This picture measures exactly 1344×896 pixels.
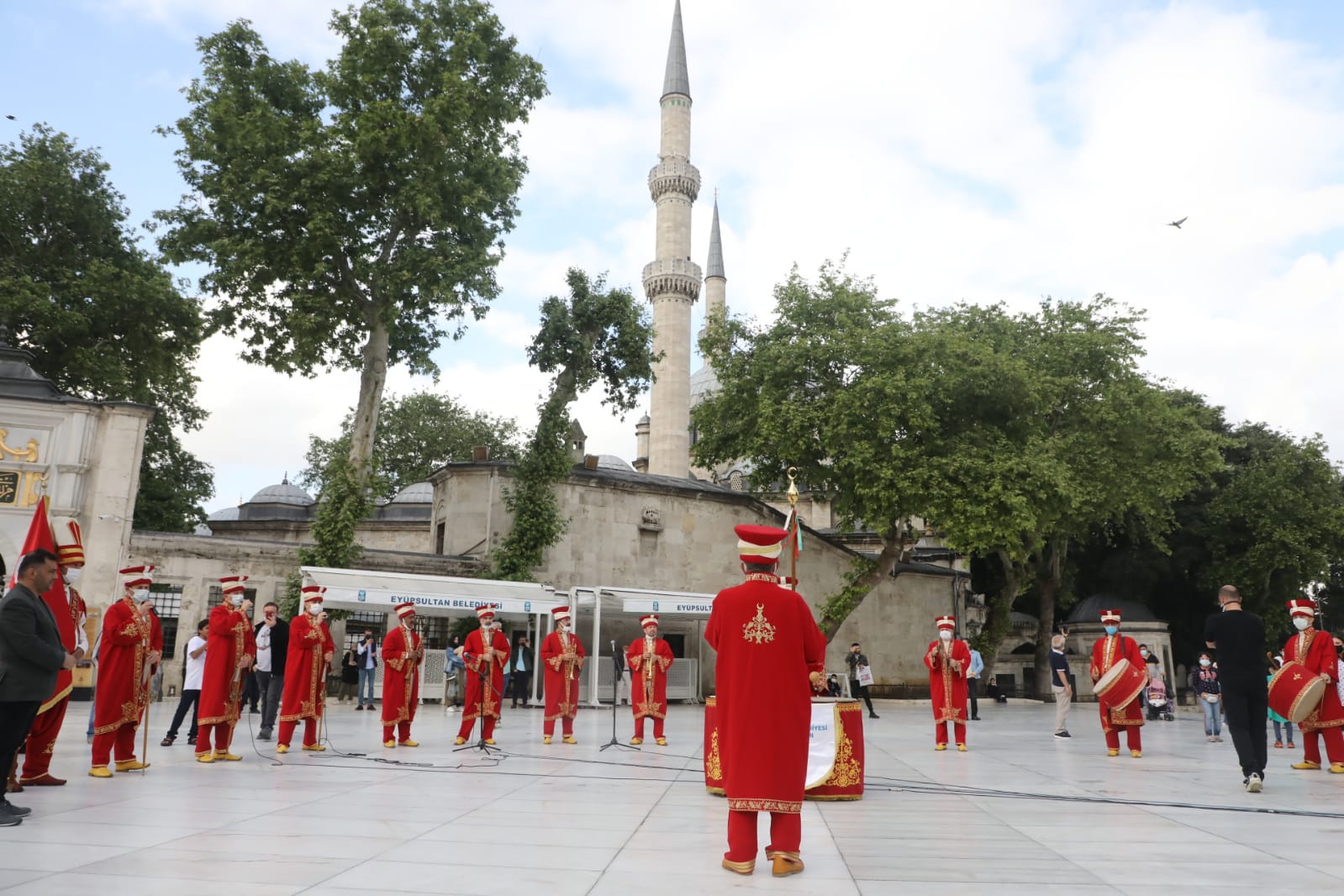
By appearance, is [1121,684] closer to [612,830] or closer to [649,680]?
[649,680]

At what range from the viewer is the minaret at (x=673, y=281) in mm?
51250

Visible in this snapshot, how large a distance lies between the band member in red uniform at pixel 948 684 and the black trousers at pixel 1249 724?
15.5 feet

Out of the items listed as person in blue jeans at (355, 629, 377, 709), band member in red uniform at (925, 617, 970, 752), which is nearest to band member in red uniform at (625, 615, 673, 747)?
band member in red uniform at (925, 617, 970, 752)

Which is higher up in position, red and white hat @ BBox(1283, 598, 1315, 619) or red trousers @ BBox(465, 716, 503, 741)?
red and white hat @ BBox(1283, 598, 1315, 619)

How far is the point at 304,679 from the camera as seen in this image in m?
12.0

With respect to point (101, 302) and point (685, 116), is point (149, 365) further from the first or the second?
point (685, 116)

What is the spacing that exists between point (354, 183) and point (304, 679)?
1530 cm

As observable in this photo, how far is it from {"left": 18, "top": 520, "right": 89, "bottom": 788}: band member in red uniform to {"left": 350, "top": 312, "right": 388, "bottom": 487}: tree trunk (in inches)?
645

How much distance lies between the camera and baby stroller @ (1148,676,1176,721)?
2428cm

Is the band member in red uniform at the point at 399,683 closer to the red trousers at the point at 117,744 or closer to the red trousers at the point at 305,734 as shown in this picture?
the red trousers at the point at 305,734

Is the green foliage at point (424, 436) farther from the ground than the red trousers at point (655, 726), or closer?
farther from the ground

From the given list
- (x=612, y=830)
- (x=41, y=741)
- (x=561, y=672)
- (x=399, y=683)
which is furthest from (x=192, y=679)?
(x=612, y=830)

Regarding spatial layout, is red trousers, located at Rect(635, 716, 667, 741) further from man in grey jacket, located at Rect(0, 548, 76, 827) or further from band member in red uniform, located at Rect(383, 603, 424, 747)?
man in grey jacket, located at Rect(0, 548, 76, 827)

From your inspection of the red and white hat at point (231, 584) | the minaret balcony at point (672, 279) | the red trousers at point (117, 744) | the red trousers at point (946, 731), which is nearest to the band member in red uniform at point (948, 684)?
the red trousers at point (946, 731)
